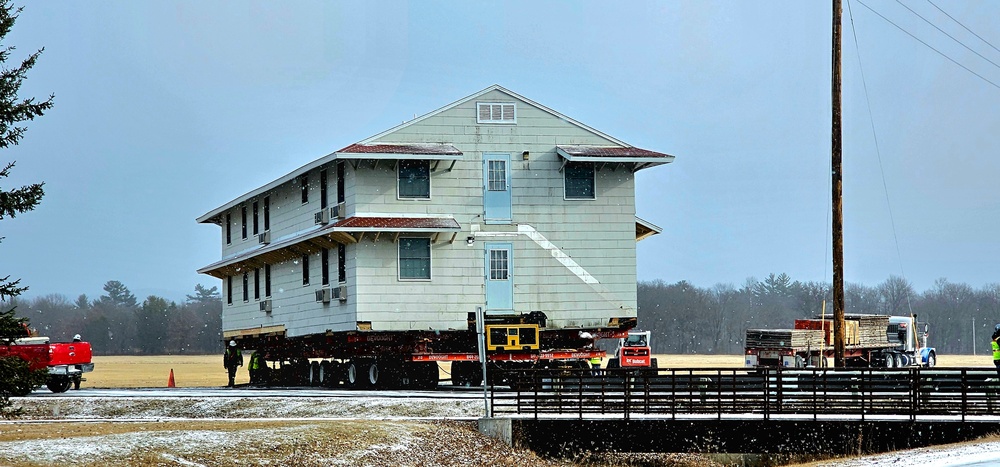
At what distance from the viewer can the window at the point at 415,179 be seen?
40.2m

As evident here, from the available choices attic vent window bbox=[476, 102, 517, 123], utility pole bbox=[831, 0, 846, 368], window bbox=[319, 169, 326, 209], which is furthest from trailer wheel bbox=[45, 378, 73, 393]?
utility pole bbox=[831, 0, 846, 368]

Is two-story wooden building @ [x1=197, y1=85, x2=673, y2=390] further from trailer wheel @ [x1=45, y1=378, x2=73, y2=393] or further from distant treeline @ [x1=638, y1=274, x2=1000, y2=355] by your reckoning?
distant treeline @ [x1=638, y1=274, x2=1000, y2=355]

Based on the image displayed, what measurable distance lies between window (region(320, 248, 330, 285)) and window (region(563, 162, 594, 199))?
8245mm

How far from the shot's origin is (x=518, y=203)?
4047 centimetres

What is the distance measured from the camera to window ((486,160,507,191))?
40.5 metres

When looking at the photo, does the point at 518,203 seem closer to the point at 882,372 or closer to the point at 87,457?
the point at 882,372

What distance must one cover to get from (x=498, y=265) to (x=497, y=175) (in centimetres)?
287

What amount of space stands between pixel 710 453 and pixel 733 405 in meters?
1.42

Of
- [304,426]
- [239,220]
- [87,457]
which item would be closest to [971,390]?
[304,426]

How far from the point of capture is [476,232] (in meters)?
40.3

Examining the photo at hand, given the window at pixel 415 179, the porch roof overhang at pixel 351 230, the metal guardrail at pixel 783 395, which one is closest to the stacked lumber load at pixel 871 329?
the porch roof overhang at pixel 351 230

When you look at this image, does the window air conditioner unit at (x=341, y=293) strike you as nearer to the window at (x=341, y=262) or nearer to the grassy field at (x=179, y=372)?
the window at (x=341, y=262)

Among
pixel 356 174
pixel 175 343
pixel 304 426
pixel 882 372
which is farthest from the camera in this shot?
pixel 175 343

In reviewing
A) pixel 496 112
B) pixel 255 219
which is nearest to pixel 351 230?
pixel 496 112
